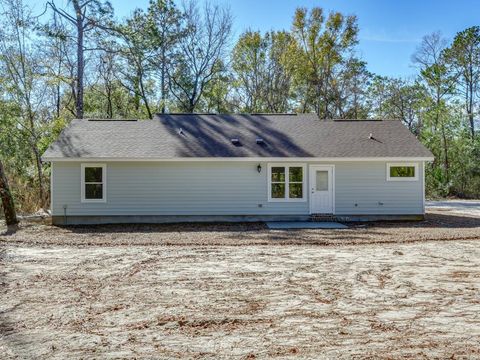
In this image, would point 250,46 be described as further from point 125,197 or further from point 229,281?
point 229,281

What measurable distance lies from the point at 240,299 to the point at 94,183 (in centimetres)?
1033

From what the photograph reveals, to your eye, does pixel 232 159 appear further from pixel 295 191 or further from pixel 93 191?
pixel 93 191

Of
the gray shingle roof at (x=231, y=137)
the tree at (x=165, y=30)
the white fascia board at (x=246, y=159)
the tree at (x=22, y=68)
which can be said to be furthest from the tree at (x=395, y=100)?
the tree at (x=22, y=68)

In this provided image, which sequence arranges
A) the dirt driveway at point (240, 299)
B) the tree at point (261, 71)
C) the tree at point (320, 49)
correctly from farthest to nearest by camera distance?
the tree at point (320, 49) < the tree at point (261, 71) < the dirt driveway at point (240, 299)

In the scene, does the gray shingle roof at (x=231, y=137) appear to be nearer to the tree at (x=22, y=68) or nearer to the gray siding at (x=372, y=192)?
the gray siding at (x=372, y=192)

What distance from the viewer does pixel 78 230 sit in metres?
13.1

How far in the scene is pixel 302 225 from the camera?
1357cm

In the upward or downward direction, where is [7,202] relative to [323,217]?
upward

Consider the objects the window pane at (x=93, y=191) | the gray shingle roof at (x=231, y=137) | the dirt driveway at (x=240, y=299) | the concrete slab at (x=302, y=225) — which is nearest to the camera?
the dirt driveway at (x=240, y=299)

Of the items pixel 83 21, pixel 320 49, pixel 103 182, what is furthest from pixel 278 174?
pixel 320 49

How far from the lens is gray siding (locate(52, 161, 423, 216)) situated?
47.9ft

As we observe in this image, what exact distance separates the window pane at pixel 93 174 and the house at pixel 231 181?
0.11 ft

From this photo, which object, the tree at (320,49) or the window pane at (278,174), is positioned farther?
the tree at (320,49)

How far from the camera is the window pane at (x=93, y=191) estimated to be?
1452 cm
